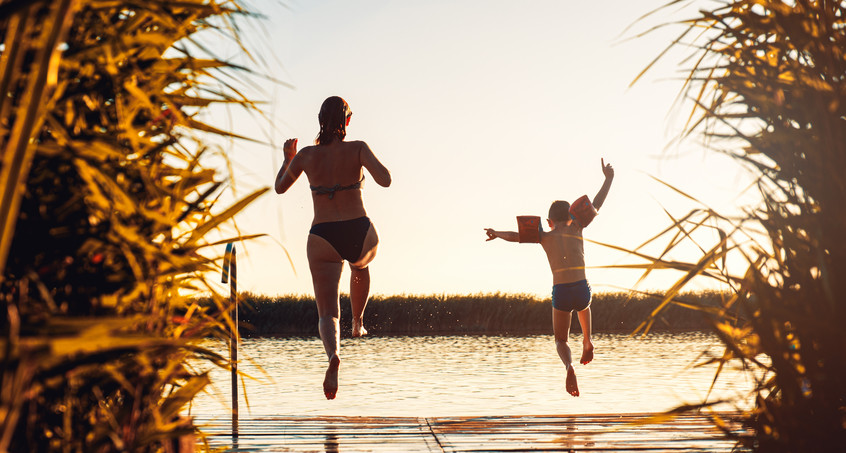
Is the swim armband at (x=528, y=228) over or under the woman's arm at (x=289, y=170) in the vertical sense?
under

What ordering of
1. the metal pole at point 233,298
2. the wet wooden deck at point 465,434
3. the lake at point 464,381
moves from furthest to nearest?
1. the lake at point 464,381
2. the wet wooden deck at point 465,434
3. the metal pole at point 233,298

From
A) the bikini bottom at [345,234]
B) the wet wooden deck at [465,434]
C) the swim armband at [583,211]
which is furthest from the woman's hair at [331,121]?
the swim armband at [583,211]

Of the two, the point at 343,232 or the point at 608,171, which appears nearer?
the point at 343,232

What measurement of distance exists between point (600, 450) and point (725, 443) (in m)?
0.82

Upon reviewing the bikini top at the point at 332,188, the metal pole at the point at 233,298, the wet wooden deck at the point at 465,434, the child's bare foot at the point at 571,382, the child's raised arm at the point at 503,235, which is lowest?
the wet wooden deck at the point at 465,434

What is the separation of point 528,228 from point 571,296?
771 mm

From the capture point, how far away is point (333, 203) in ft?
16.7

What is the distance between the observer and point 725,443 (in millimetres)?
4293

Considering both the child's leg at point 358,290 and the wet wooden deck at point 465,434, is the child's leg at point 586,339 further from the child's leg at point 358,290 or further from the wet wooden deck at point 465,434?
the child's leg at point 358,290

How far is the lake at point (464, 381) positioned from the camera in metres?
7.04

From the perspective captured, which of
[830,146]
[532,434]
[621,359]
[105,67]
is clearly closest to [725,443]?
[532,434]

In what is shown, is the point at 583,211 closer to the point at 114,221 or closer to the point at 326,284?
A: the point at 326,284

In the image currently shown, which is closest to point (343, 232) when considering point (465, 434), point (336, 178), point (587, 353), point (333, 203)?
point (333, 203)

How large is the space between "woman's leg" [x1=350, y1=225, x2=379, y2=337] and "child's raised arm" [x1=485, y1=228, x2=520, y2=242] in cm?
171
